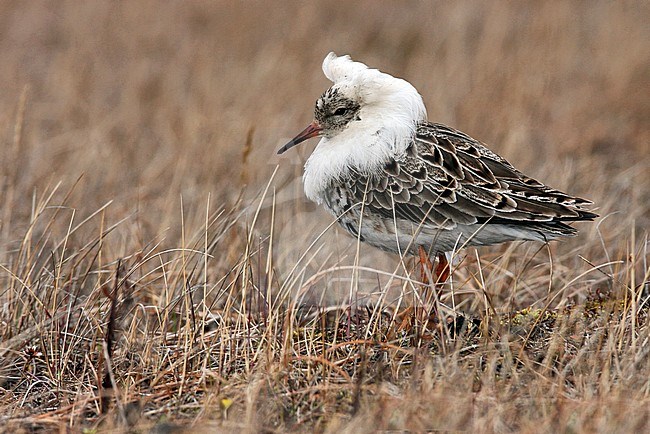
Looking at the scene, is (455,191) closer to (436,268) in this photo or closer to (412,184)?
(412,184)

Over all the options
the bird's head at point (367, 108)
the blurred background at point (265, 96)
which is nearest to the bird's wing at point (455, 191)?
the bird's head at point (367, 108)

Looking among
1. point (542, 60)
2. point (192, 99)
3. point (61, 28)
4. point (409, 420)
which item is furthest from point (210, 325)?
point (61, 28)

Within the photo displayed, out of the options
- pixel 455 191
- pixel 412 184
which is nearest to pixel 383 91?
pixel 412 184

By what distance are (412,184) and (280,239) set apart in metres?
2.31

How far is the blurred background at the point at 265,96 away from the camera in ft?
27.5

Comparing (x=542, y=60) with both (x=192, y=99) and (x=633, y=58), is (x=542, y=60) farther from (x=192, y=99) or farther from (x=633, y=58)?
(x=192, y=99)

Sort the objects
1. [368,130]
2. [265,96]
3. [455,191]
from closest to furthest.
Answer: [455,191], [368,130], [265,96]

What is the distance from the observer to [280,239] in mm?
7766

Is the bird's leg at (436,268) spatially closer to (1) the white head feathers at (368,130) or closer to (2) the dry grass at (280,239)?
(2) the dry grass at (280,239)

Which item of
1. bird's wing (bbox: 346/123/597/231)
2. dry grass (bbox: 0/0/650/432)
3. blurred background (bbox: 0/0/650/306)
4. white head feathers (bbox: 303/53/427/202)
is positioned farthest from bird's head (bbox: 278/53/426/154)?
blurred background (bbox: 0/0/650/306)

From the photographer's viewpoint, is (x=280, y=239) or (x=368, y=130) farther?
(x=280, y=239)

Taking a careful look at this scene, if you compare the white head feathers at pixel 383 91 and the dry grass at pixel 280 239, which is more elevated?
the white head feathers at pixel 383 91

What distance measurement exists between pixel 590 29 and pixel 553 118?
3.79 meters

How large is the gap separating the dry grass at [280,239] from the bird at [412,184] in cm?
29
